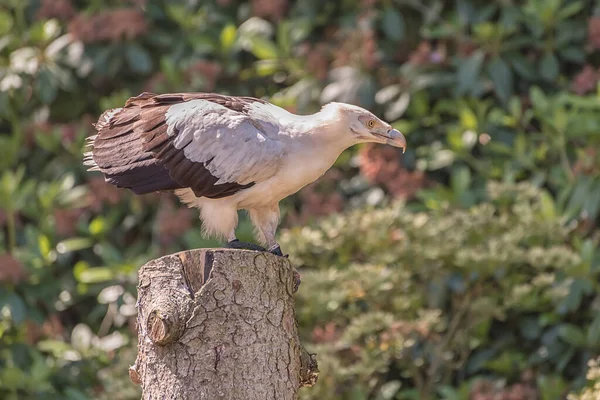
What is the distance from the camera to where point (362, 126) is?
425 cm

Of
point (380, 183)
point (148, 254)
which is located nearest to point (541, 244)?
point (380, 183)

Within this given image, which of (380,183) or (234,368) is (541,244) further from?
(234,368)

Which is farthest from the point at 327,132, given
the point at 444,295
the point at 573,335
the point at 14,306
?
the point at 14,306

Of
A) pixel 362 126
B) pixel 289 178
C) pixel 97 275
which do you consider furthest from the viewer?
pixel 97 275

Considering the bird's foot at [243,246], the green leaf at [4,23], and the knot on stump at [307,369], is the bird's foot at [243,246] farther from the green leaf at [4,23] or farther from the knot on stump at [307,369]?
the green leaf at [4,23]

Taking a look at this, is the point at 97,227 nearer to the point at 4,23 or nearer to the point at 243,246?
the point at 4,23

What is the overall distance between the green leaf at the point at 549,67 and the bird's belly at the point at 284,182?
2999 millimetres

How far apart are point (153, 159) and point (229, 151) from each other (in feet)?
0.93

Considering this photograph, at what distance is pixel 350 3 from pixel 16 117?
2.37m

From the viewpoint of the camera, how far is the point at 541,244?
20.3 feet

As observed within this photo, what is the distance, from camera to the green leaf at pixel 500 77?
22.4 feet

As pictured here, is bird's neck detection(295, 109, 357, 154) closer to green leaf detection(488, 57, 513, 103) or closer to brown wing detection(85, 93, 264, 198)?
brown wing detection(85, 93, 264, 198)

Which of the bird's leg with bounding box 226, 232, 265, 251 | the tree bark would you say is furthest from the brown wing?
the tree bark

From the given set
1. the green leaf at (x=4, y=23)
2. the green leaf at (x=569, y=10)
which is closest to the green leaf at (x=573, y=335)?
the green leaf at (x=569, y=10)
